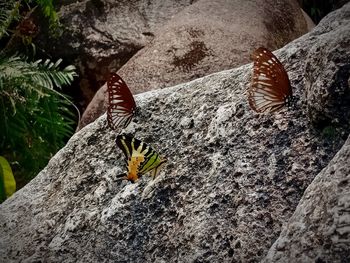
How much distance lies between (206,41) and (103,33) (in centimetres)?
193

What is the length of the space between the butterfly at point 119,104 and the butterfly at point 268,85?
70 centimetres

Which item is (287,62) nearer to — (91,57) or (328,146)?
(328,146)

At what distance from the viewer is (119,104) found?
228 centimetres

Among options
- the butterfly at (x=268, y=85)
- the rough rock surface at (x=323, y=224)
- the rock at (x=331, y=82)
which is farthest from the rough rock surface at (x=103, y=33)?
the rough rock surface at (x=323, y=224)

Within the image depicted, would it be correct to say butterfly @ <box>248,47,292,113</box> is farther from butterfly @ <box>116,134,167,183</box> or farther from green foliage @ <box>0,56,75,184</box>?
green foliage @ <box>0,56,75,184</box>

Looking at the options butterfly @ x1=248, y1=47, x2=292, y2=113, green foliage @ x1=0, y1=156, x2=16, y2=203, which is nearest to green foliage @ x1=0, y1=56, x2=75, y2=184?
green foliage @ x1=0, y1=156, x2=16, y2=203

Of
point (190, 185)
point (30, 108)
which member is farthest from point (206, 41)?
point (30, 108)

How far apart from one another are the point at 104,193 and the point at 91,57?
3.30m

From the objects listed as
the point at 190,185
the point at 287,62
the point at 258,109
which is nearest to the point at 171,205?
the point at 190,185

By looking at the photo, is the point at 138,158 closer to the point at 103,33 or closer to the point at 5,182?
the point at 5,182

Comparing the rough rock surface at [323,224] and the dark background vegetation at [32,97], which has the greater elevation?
the dark background vegetation at [32,97]

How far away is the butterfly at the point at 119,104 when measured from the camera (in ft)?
7.43

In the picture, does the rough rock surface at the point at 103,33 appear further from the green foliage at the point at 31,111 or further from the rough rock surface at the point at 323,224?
the rough rock surface at the point at 323,224

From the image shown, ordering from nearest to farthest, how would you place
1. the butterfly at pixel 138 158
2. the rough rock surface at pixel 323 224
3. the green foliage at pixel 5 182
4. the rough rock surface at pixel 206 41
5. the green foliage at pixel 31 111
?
1. the rough rock surface at pixel 323 224
2. the butterfly at pixel 138 158
3. the rough rock surface at pixel 206 41
4. the green foliage at pixel 5 182
5. the green foliage at pixel 31 111
